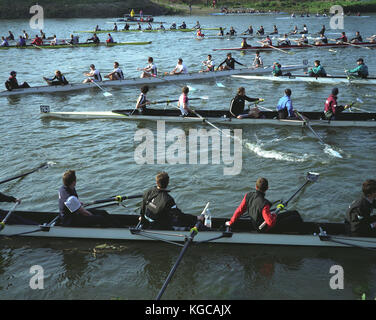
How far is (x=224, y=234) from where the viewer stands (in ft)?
29.3

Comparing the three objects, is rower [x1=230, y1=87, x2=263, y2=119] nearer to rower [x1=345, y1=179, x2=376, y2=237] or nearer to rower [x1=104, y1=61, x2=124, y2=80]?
rower [x1=345, y1=179, x2=376, y2=237]

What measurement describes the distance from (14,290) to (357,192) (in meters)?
10.4

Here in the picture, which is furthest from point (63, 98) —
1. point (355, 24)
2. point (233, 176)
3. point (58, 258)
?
point (355, 24)

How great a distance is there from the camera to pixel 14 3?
256ft

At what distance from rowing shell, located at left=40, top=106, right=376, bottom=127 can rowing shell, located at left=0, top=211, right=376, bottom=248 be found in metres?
8.51

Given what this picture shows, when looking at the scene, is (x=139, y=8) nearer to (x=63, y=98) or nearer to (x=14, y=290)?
(x=63, y=98)

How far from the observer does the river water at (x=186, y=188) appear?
8.34 m

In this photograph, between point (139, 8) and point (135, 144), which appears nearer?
point (135, 144)

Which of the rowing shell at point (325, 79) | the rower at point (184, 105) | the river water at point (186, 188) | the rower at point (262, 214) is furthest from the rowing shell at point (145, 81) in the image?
the rower at point (262, 214)

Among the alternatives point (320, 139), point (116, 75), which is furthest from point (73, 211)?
point (116, 75)

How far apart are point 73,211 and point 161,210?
7.13 ft

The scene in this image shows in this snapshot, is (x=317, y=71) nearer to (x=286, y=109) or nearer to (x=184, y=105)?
(x=286, y=109)

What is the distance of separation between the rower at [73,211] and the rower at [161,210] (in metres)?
1.12

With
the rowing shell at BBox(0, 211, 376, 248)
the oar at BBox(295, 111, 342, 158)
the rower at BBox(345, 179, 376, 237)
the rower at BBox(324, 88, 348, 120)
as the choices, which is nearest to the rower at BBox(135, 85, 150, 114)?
the oar at BBox(295, 111, 342, 158)
